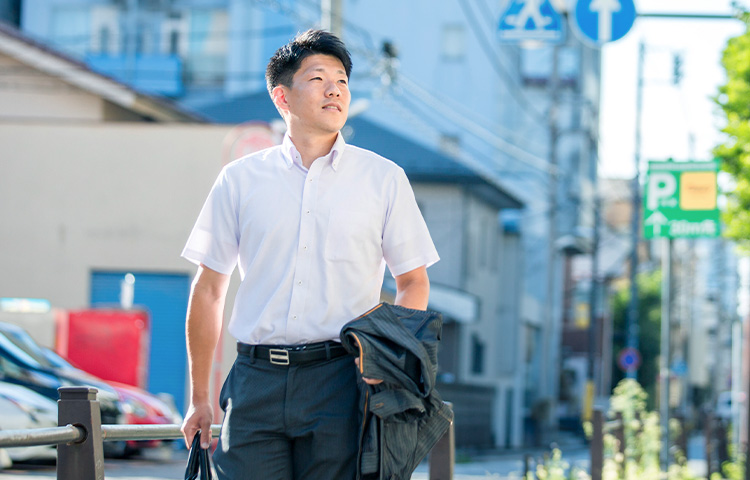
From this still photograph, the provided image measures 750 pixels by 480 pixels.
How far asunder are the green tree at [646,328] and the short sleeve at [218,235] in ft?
173

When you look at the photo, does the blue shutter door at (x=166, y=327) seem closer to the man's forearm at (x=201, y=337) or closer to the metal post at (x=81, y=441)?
the metal post at (x=81, y=441)

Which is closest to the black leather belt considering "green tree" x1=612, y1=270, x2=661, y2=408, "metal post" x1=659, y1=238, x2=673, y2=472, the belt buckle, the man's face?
the belt buckle

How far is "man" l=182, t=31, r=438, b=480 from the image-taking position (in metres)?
3.48

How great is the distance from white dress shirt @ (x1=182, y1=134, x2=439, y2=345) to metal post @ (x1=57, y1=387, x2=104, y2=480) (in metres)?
0.66

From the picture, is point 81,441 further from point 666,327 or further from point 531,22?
point 531,22

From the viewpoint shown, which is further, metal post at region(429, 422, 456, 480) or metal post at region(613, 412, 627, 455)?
metal post at region(613, 412, 627, 455)

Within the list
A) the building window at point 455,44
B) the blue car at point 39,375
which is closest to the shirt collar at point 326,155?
the blue car at point 39,375

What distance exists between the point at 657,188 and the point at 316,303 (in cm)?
794

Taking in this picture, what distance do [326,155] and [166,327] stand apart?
18.3 metres

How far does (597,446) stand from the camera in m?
8.98

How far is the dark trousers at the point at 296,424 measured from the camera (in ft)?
11.3

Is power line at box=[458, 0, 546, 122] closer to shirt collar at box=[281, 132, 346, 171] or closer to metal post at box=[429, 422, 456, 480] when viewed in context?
metal post at box=[429, 422, 456, 480]

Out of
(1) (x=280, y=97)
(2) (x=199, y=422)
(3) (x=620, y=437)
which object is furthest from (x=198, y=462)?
(3) (x=620, y=437)

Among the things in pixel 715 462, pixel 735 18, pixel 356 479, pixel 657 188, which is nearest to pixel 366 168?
pixel 356 479
